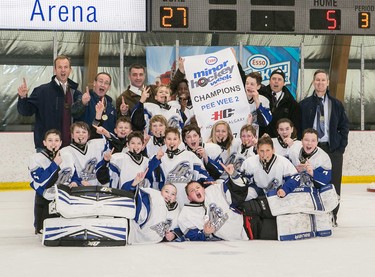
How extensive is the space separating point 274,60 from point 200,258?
301 inches

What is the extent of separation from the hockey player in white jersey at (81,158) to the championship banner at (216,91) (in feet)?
3.66

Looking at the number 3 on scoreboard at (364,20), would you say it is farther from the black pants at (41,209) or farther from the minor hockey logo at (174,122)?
the black pants at (41,209)

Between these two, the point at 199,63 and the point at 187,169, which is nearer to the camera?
the point at 187,169

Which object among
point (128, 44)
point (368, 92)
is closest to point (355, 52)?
point (368, 92)

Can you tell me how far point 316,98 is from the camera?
Answer: 7.57m

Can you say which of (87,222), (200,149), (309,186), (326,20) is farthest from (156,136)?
(326,20)

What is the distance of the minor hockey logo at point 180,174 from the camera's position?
6805mm

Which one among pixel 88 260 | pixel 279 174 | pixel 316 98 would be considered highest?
pixel 316 98

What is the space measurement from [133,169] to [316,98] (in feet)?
5.89

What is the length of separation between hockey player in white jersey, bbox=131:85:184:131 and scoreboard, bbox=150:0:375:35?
373 cm

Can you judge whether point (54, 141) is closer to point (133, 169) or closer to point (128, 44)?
point (133, 169)

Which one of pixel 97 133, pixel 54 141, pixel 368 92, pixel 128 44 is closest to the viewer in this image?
pixel 54 141

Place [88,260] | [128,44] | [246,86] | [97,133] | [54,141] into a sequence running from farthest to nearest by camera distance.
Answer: [128,44]
[246,86]
[97,133]
[54,141]
[88,260]

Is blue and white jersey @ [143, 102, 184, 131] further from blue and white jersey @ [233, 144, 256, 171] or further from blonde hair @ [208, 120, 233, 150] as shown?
blue and white jersey @ [233, 144, 256, 171]
